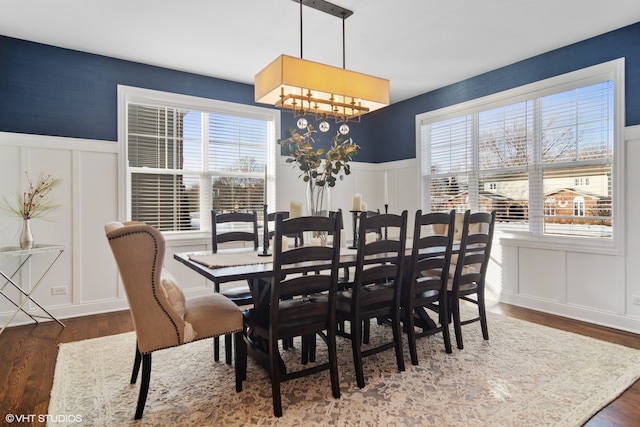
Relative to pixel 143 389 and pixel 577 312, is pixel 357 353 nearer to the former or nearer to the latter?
pixel 143 389

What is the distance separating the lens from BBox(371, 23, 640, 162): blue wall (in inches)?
130

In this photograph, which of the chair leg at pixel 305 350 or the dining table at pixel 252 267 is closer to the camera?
the dining table at pixel 252 267

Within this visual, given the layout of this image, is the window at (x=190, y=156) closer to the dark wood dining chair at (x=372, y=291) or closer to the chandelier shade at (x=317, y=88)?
the chandelier shade at (x=317, y=88)

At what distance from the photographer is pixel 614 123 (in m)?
3.39

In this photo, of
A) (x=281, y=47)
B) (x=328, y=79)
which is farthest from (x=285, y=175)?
(x=328, y=79)

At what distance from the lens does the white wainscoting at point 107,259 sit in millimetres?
3361

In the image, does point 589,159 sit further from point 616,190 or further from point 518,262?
point 518,262

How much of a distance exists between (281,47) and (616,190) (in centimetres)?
352


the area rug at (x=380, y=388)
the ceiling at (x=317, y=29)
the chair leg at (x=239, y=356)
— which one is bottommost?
the area rug at (x=380, y=388)

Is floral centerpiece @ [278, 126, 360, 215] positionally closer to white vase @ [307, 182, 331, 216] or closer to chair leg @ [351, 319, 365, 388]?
white vase @ [307, 182, 331, 216]

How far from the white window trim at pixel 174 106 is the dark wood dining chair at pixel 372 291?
2.71m

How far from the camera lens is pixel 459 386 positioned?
89.3 inches

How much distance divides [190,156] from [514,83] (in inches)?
156

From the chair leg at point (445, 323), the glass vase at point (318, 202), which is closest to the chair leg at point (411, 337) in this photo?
the chair leg at point (445, 323)
